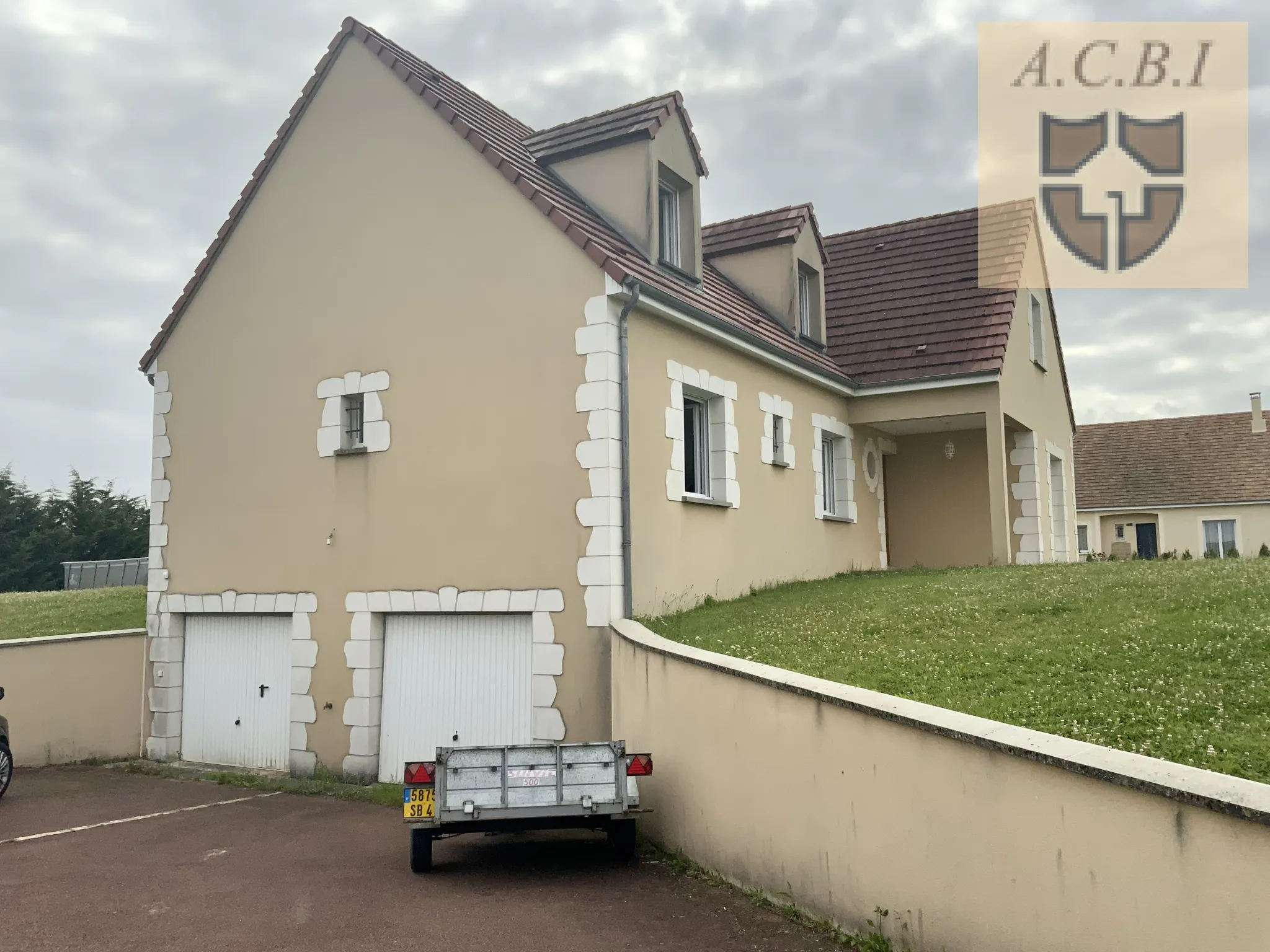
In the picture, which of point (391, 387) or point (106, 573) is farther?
point (106, 573)

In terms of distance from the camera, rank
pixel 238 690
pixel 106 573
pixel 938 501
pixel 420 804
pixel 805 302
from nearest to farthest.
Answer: pixel 420 804 → pixel 238 690 → pixel 805 302 → pixel 938 501 → pixel 106 573

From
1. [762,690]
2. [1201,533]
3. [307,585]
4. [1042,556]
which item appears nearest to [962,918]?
[762,690]

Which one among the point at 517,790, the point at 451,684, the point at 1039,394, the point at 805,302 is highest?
the point at 805,302

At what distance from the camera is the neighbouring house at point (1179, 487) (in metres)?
32.7

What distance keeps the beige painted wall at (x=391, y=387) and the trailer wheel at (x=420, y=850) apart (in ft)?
9.24

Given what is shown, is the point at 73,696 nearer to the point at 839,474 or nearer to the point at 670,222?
the point at 670,222

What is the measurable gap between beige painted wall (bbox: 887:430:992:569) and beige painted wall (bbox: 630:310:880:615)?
1472 mm

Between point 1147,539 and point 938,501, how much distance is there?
63.9 feet

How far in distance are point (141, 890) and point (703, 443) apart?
7.82 m

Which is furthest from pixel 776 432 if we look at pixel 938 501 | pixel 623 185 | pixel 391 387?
pixel 391 387

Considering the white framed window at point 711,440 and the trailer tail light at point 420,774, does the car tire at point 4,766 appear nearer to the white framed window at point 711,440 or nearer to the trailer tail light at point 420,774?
the trailer tail light at point 420,774

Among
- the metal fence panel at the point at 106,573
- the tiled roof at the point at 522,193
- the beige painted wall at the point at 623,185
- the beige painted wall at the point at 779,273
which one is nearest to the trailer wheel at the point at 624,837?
the tiled roof at the point at 522,193

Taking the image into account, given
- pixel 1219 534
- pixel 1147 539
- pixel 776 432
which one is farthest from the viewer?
pixel 1147 539

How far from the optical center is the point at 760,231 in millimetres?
16797
